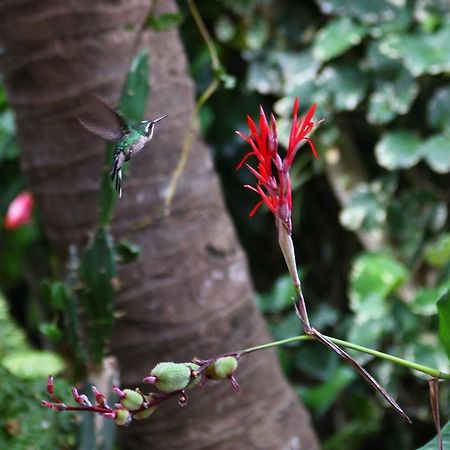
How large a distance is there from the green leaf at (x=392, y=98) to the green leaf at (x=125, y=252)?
92 centimetres

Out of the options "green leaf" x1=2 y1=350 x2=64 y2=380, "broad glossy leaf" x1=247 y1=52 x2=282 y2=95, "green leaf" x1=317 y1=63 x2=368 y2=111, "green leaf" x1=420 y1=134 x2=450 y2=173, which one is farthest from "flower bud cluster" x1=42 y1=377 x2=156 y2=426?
"broad glossy leaf" x1=247 y1=52 x2=282 y2=95

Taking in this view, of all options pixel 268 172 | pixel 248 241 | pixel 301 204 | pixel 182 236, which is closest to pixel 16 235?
pixel 248 241

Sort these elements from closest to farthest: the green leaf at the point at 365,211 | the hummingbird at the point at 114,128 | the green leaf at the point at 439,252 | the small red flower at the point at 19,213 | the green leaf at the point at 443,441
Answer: the green leaf at the point at 443,441 < the hummingbird at the point at 114,128 < the green leaf at the point at 439,252 < the green leaf at the point at 365,211 < the small red flower at the point at 19,213

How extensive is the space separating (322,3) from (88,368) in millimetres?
1115

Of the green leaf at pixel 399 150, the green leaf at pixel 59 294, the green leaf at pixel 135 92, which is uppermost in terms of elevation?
the green leaf at pixel 135 92

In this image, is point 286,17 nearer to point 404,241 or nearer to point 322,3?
point 322,3

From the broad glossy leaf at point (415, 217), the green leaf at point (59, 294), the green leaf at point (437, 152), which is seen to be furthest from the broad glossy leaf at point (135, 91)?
the broad glossy leaf at point (415, 217)

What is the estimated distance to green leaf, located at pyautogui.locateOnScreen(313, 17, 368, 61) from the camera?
1.71 metres

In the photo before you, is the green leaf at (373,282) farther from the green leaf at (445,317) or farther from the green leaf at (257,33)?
the green leaf at (445,317)

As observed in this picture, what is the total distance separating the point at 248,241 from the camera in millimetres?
2248

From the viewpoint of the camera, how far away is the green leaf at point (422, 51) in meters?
1.62

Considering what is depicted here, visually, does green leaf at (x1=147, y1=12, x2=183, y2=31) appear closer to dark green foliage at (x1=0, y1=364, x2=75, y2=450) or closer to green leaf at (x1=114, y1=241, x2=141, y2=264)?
green leaf at (x1=114, y1=241, x2=141, y2=264)

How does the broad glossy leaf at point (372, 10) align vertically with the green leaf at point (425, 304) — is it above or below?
above

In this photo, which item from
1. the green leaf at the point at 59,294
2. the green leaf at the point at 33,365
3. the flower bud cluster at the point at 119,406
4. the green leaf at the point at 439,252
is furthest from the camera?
the green leaf at the point at 439,252
